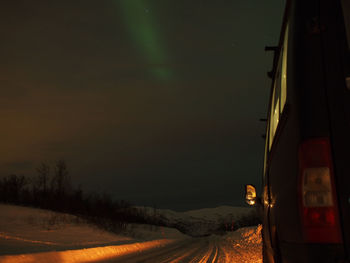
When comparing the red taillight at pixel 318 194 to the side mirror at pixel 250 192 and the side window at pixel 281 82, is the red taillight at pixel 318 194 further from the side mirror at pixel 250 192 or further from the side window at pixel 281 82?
the side mirror at pixel 250 192

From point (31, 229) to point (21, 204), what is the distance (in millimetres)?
16129

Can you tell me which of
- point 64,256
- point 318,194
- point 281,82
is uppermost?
point 281,82

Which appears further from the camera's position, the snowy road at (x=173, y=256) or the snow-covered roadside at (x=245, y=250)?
the snowy road at (x=173, y=256)

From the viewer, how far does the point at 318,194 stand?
233cm

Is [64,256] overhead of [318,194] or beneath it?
beneath

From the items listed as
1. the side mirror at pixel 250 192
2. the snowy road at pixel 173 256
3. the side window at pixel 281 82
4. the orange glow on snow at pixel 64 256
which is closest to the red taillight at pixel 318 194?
the side window at pixel 281 82

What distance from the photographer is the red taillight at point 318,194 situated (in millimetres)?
2256

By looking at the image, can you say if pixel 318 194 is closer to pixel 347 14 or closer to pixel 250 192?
pixel 347 14

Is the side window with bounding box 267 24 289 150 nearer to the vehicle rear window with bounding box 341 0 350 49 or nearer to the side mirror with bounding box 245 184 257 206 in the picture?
the vehicle rear window with bounding box 341 0 350 49

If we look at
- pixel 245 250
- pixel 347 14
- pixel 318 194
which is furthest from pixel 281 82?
pixel 245 250

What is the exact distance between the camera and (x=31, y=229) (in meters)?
30.6

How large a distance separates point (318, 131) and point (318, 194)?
15.2 inches

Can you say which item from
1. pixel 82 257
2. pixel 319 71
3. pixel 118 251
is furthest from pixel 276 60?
pixel 118 251

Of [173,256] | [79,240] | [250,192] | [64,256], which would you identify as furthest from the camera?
[79,240]
